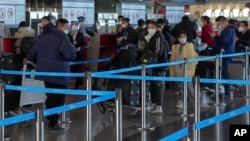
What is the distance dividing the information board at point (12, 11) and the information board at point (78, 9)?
1.40 meters

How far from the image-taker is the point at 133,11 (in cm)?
1664

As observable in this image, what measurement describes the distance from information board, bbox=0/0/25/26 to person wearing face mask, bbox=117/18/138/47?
3329 millimetres

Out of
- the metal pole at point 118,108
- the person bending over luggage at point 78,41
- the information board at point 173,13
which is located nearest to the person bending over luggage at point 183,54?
the person bending over luggage at point 78,41

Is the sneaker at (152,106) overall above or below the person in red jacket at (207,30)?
below

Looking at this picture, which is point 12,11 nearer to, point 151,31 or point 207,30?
point 207,30

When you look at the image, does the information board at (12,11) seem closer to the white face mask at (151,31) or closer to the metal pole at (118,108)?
the white face mask at (151,31)

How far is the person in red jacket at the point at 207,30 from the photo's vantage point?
36.7 ft

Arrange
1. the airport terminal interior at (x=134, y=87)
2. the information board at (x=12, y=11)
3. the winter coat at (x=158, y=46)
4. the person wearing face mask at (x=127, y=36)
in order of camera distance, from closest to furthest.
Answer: the airport terminal interior at (x=134, y=87)
the winter coat at (x=158, y=46)
the person wearing face mask at (x=127, y=36)
the information board at (x=12, y=11)

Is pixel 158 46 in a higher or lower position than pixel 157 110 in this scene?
higher

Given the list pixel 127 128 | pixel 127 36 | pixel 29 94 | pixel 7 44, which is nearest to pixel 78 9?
pixel 127 36

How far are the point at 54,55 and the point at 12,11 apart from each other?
6.76 metres

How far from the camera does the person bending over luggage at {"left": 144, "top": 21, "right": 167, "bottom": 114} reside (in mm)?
7574

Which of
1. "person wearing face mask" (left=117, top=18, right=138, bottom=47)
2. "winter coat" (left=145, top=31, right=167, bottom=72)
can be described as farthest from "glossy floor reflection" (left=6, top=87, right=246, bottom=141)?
"person wearing face mask" (left=117, top=18, right=138, bottom=47)

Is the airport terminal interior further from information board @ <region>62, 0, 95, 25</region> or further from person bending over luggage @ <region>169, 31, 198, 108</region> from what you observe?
information board @ <region>62, 0, 95, 25</region>
